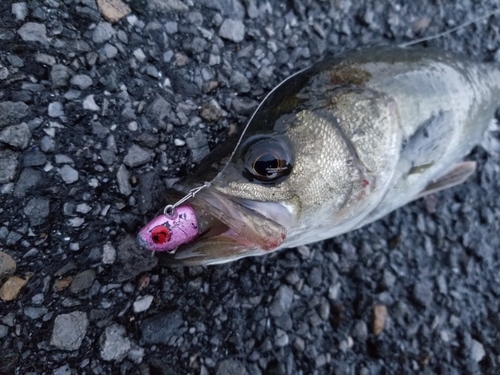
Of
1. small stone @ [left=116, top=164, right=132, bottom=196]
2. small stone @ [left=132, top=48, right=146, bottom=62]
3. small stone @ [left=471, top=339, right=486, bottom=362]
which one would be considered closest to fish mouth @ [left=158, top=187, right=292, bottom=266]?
small stone @ [left=116, top=164, right=132, bottom=196]

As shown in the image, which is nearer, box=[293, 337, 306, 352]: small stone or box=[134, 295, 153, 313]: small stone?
box=[134, 295, 153, 313]: small stone

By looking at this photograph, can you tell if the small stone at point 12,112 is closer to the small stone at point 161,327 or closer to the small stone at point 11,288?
the small stone at point 11,288

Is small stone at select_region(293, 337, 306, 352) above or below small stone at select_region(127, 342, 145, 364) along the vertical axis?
above

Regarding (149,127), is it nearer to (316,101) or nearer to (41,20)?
(41,20)

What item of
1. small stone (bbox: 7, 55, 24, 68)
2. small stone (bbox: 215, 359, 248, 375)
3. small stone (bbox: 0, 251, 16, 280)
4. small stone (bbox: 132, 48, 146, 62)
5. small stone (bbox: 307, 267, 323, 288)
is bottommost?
small stone (bbox: 215, 359, 248, 375)

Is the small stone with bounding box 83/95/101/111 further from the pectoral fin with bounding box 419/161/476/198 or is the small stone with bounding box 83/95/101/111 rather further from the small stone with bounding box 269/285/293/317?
Result: the pectoral fin with bounding box 419/161/476/198
